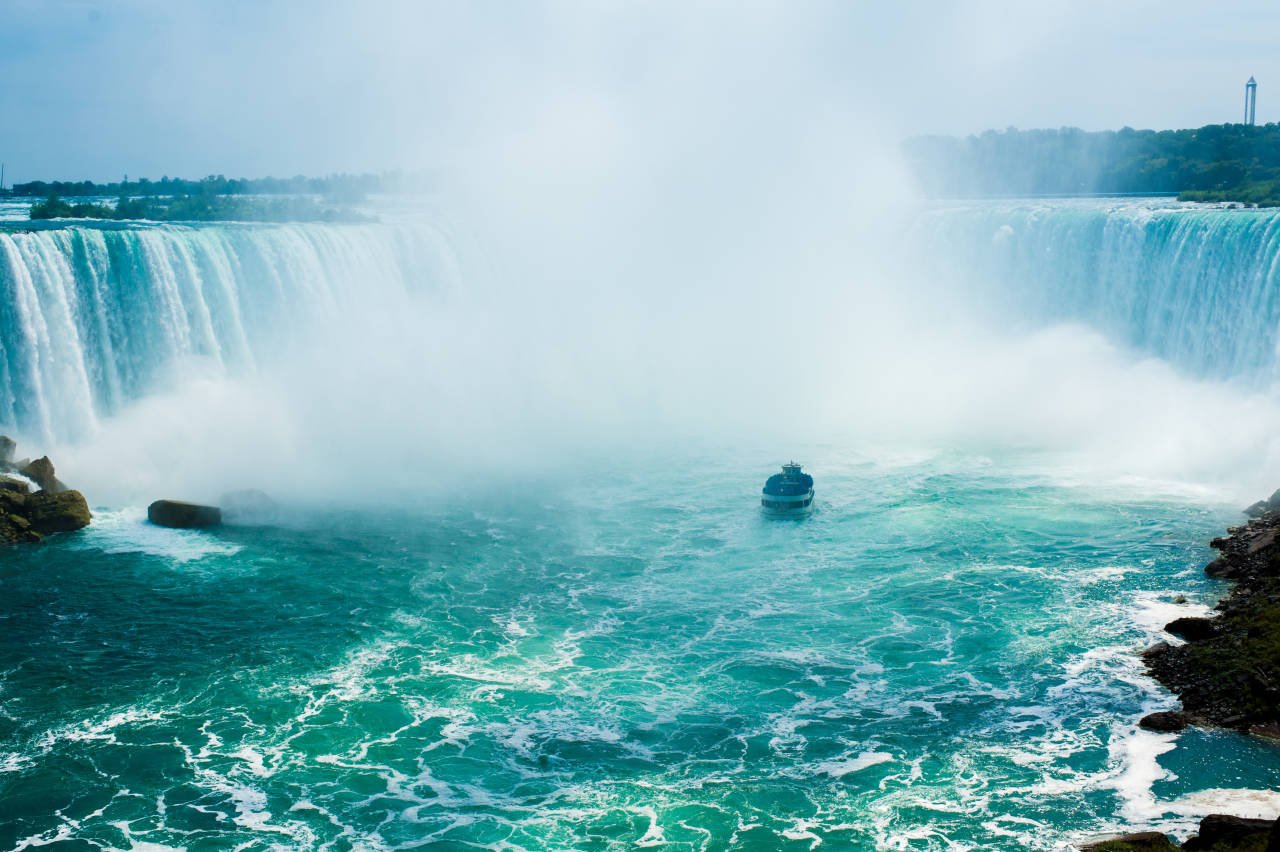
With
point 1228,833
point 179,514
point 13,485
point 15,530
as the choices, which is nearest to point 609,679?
point 1228,833

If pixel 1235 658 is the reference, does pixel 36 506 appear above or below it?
above

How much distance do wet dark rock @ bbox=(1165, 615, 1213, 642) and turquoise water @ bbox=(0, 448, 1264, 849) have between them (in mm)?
477

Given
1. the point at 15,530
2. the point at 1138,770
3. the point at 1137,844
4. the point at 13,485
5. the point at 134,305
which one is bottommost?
the point at 1138,770

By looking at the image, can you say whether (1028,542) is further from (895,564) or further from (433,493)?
(433,493)

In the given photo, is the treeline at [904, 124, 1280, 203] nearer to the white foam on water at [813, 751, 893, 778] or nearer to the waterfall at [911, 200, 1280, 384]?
the waterfall at [911, 200, 1280, 384]

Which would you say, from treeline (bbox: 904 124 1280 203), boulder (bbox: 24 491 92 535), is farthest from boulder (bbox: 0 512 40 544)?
treeline (bbox: 904 124 1280 203)

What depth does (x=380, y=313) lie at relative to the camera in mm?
43906

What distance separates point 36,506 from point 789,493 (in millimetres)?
18428

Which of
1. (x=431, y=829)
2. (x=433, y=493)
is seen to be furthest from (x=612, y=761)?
(x=433, y=493)

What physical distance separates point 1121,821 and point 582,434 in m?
28.6

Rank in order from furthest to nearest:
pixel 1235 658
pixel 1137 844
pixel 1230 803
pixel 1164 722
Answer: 1. pixel 1235 658
2. pixel 1164 722
3. pixel 1230 803
4. pixel 1137 844

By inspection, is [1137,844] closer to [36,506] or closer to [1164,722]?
[1164,722]

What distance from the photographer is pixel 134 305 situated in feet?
114

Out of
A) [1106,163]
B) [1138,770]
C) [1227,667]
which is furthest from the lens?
[1106,163]
